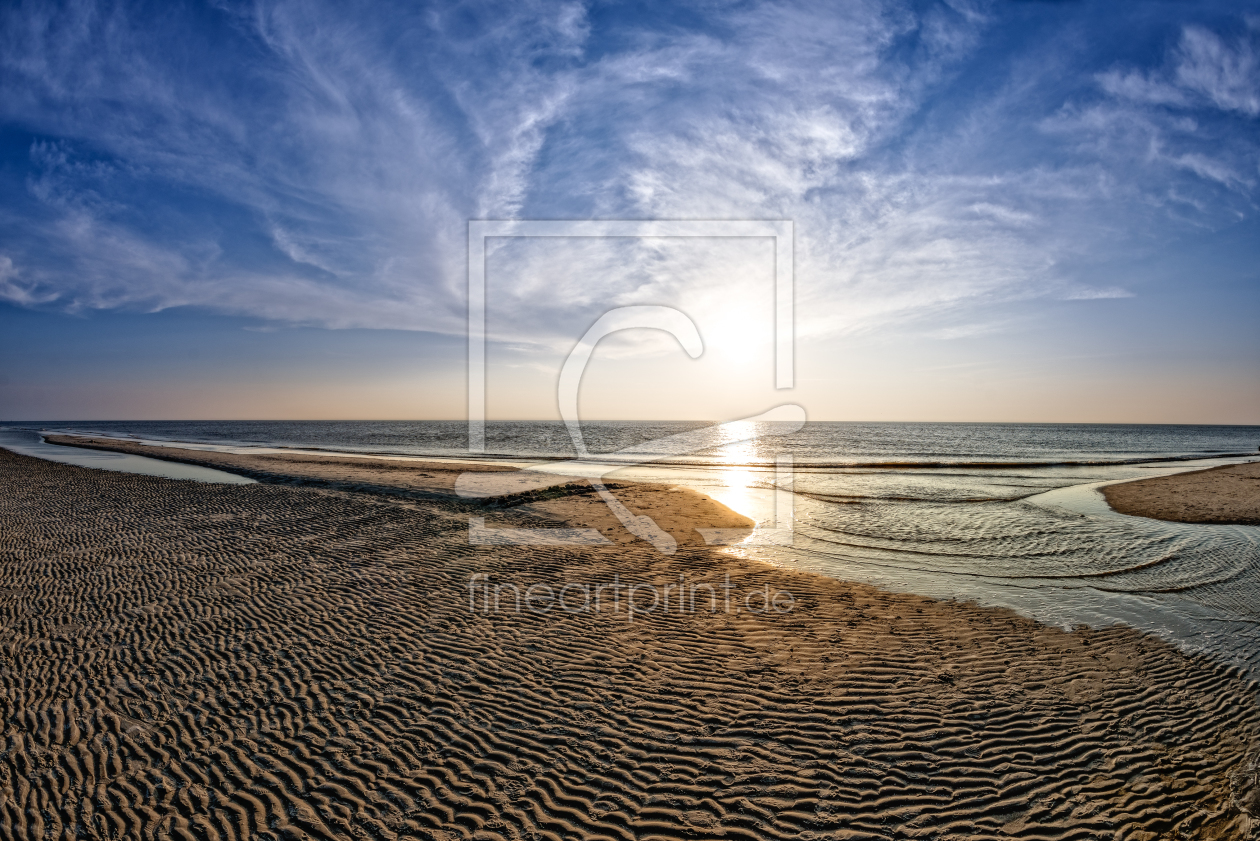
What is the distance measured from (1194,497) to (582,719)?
106ft

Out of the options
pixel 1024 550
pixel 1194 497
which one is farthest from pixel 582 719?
pixel 1194 497

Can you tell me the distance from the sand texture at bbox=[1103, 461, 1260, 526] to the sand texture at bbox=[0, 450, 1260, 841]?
17406 mm

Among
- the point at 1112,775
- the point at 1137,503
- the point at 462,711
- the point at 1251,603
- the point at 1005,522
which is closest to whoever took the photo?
the point at 1112,775

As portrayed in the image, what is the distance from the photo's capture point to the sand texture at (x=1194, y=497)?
20609mm

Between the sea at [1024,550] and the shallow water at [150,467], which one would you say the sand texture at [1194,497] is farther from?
the shallow water at [150,467]

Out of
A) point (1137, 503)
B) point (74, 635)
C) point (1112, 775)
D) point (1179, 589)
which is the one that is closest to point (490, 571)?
point (74, 635)

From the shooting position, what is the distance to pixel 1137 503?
23.8 m

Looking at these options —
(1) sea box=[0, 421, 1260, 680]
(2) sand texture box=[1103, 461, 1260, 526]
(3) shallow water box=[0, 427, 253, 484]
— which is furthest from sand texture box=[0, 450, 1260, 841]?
(3) shallow water box=[0, 427, 253, 484]

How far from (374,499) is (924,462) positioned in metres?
41.3

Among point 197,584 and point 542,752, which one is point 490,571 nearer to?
point 197,584

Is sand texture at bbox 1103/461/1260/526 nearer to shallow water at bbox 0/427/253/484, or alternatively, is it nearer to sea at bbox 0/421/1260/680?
sea at bbox 0/421/1260/680

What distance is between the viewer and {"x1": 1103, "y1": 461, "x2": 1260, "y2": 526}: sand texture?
20609 millimetres

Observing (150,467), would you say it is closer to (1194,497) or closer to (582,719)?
(582,719)

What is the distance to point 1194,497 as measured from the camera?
24.8 metres
